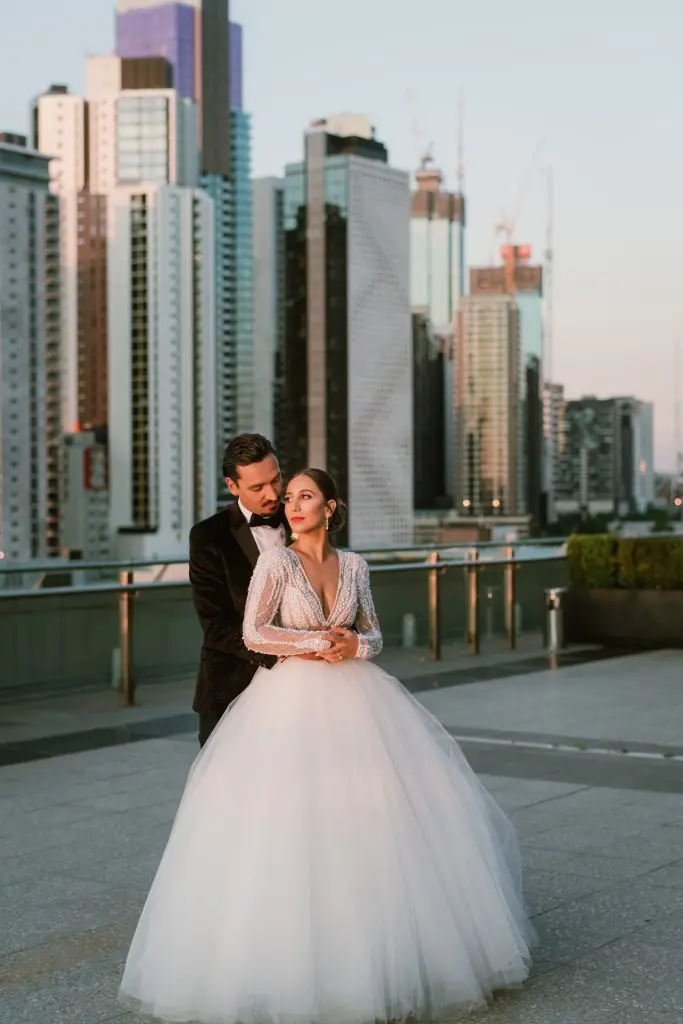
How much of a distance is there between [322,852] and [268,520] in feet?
3.88

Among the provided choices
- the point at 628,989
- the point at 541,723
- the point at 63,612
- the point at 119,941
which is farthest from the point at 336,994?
the point at 63,612

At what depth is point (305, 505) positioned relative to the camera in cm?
442

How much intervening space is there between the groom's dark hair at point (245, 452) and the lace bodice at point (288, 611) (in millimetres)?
376

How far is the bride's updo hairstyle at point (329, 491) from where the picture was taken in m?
4.45

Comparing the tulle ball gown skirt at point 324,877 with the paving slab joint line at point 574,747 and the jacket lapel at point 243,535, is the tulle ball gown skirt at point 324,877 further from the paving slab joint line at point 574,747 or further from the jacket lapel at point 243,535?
the paving slab joint line at point 574,747

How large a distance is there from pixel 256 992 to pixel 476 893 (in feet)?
2.39

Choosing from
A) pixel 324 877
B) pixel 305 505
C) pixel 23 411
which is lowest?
pixel 324 877

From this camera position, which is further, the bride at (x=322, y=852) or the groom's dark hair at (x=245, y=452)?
the groom's dark hair at (x=245, y=452)

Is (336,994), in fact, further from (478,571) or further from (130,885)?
(478,571)

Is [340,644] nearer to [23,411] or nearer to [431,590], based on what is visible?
[431,590]

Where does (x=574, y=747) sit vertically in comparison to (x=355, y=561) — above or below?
below

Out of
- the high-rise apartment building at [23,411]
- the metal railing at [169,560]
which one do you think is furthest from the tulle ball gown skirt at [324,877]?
the high-rise apartment building at [23,411]

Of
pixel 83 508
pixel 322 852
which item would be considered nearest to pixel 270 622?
pixel 322 852

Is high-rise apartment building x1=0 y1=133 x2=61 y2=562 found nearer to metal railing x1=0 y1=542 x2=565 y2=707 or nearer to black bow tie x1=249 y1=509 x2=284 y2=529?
metal railing x1=0 y1=542 x2=565 y2=707
